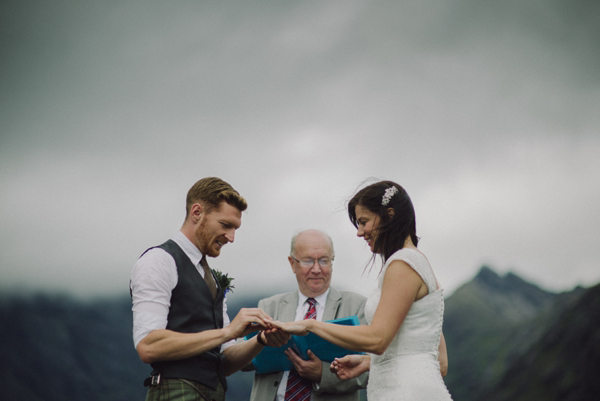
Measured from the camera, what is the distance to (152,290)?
5.29 ft

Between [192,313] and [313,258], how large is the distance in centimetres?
123

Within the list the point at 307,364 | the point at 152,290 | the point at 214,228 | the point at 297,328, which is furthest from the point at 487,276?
the point at 152,290

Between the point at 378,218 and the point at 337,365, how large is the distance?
70 cm

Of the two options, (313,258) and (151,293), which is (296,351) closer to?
(313,258)

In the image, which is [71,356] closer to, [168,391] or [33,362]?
[33,362]

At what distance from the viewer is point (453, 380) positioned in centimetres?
500

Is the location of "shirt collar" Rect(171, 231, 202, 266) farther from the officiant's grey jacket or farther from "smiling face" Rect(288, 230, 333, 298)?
"smiling face" Rect(288, 230, 333, 298)

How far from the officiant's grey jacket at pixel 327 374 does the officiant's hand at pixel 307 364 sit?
43 mm

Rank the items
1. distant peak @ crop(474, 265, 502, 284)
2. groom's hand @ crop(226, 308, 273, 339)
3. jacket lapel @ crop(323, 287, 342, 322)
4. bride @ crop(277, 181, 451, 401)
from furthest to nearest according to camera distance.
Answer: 1. distant peak @ crop(474, 265, 502, 284)
2. jacket lapel @ crop(323, 287, 342, 322)
3. groom's hand @ crop(226, 308, 273, 339)
4. bride @ crop(277, 181, 451, 401)

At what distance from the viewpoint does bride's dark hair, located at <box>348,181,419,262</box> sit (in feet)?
5.86

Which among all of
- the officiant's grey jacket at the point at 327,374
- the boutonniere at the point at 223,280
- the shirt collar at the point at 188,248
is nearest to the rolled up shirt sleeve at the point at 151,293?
the shirt collar at the point at 188,248

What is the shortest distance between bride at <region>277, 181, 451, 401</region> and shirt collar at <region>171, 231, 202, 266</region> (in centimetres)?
41

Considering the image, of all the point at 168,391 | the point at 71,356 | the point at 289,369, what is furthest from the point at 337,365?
the point at 71,356

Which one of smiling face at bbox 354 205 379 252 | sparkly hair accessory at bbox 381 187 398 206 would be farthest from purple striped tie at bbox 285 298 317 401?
sparkly hair accessory at bbox 381 187 398 206
